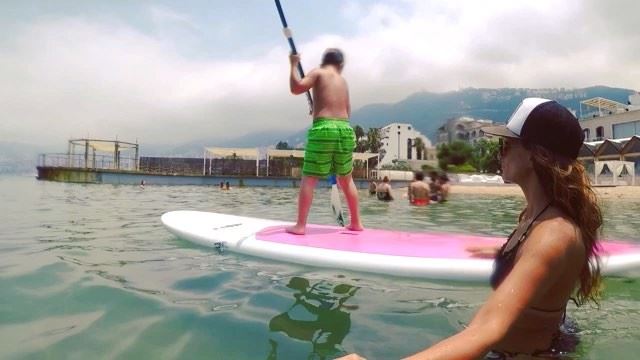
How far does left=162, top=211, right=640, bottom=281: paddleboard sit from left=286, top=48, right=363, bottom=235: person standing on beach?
382 millimetres

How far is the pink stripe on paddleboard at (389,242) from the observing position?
3779 mm

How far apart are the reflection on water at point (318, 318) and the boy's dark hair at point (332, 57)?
8.60 feet

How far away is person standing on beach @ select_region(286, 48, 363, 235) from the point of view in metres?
4.66

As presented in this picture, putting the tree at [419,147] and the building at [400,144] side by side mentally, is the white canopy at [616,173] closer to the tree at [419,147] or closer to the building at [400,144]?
the tree at [419,147]

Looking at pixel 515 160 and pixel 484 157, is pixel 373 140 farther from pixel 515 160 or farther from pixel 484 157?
pixel 515 160

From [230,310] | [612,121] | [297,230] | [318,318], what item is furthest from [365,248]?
[612,121]

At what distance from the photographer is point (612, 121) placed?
53906 mm

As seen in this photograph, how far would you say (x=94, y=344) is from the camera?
2.20 m

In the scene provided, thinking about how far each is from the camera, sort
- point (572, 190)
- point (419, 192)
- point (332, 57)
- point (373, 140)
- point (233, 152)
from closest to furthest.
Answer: point (572, 190) < point (332, 57) < point (419, 192) < point (233, 152) < point (373, 140)

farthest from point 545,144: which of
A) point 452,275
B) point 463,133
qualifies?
point 463,133

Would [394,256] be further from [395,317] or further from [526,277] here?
[526,277]

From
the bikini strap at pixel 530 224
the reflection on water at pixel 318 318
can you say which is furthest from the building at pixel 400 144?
the bikini strap at pixel 530 224

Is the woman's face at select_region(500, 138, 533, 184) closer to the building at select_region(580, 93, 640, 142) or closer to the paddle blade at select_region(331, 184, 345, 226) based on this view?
the paddle blade at select_region(331, 184, 345, 226)

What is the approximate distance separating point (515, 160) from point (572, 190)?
223 mm
